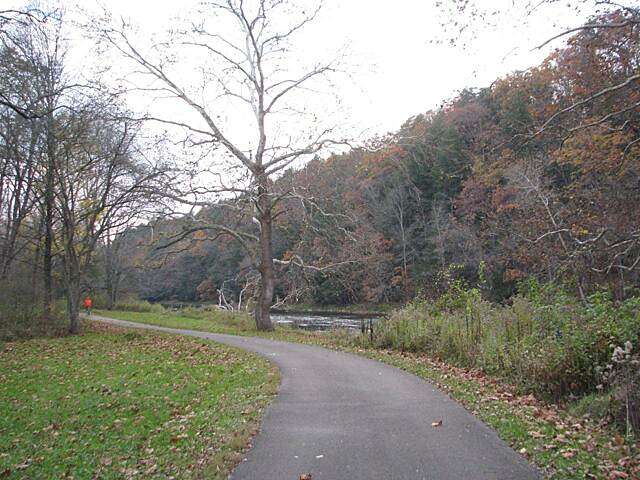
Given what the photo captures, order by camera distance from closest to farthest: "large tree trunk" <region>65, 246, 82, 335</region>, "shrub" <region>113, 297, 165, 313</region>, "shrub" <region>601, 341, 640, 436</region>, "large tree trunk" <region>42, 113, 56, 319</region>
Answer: "shrub" <region>601, 341, 640, 436</region>
"large tree trunk" <region>42, 113, 56, 319</region>
"large tree trunk" <region>65, 246, 82, 335</region>
"shrub" <region>113, 297, 165, 313</region>

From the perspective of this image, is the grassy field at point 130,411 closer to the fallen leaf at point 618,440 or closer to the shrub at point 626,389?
the fallen leaf at point 618,440

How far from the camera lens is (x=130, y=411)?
8.99 meters

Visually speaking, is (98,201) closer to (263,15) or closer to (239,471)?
(263,15)

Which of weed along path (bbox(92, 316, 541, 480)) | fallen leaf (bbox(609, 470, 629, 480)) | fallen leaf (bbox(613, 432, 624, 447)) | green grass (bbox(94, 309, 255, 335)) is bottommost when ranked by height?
fallen leaf (bbox(609, 470, 629, 480))

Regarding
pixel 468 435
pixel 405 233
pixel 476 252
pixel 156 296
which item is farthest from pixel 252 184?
pixel 156 296

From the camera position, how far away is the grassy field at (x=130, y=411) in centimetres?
627

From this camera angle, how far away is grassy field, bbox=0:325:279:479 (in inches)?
247

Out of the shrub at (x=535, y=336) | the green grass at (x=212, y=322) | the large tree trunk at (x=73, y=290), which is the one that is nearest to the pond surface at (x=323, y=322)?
the green grass at (x=212, y=322)

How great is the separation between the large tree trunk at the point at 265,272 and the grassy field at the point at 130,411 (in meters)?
7.35

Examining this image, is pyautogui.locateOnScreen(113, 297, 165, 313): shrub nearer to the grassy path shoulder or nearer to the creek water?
the creek water

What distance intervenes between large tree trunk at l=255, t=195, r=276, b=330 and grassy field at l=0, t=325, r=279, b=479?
7346 millimetres

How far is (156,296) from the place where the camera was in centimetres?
7069

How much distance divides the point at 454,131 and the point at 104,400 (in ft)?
87.4

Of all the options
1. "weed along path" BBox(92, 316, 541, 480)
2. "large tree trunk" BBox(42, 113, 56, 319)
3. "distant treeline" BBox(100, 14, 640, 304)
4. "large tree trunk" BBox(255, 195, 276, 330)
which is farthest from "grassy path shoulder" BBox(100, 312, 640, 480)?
"large tree trunk" BBox(42, 113, 56, 319)
